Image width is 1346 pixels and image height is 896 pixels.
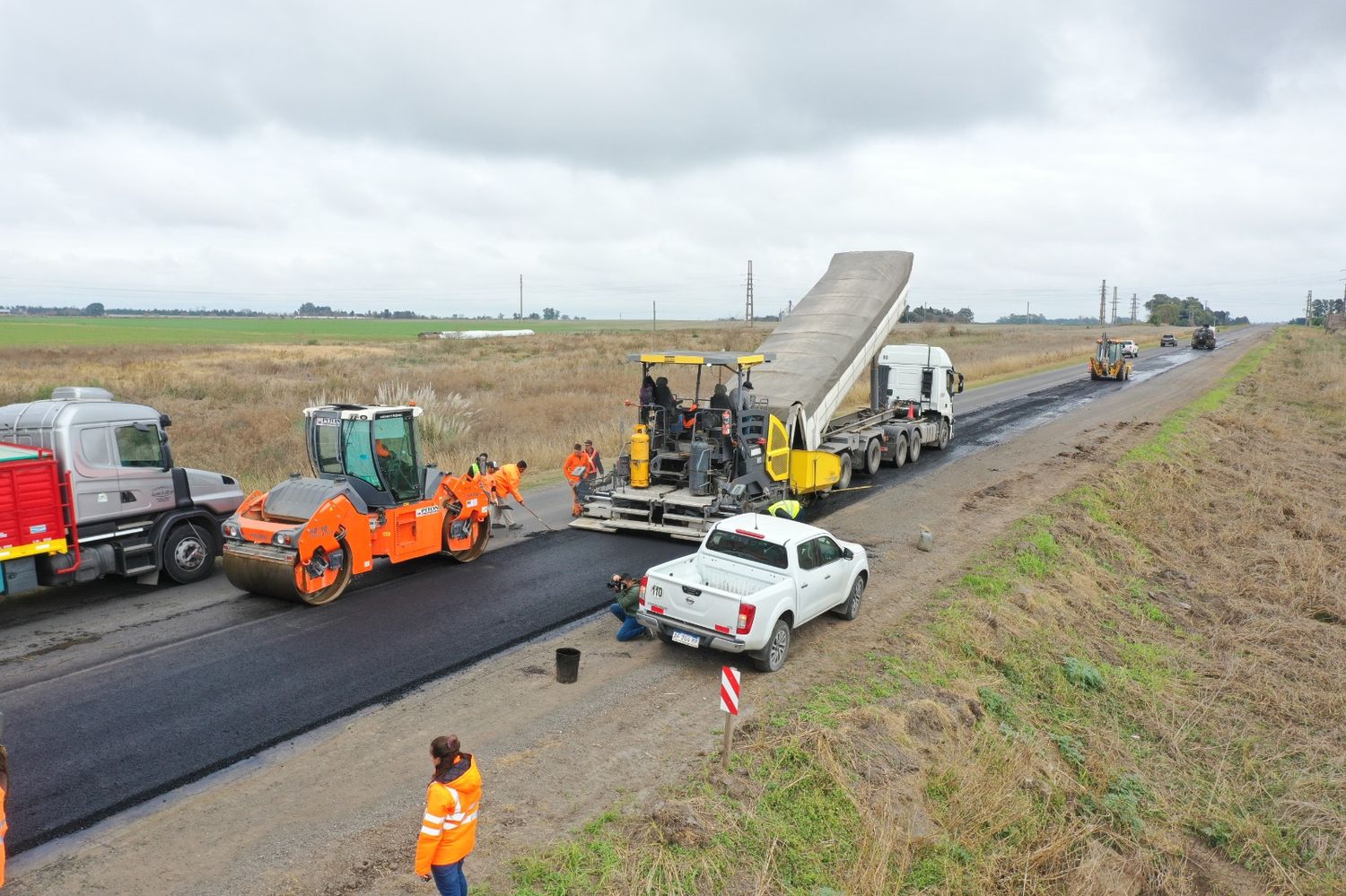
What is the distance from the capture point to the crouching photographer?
413 inches

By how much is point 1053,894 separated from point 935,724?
1.87 meters

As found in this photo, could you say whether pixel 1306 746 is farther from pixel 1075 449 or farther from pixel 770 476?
pixel 1075 449

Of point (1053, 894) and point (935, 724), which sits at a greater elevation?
point (935, 724)

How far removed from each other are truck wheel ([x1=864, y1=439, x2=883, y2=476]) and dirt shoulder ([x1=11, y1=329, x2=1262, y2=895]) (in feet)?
29.1

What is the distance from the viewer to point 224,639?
10.5 meters

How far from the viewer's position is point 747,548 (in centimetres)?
1047

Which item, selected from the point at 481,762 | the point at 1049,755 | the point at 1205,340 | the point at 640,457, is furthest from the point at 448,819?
the point at 1205,340

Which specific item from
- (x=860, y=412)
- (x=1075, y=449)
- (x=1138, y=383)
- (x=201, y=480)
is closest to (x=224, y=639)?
(x=201, y=480)

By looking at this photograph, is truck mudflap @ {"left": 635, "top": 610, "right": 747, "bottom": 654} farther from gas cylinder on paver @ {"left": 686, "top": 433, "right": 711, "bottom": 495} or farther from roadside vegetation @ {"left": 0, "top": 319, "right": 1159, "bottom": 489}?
roadside vegetation @ {"left": 0, "top": 319, "right": 1159, "bottom": 489}

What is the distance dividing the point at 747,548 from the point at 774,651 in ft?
4.40

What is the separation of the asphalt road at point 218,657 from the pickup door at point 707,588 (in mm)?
1937

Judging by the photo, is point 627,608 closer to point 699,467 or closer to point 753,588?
point 753,588

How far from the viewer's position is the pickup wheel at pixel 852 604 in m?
Answer: 11.3

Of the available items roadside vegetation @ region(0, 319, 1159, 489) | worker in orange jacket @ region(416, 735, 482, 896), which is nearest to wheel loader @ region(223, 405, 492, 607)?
worker in orange jacket @ region(416, 735, 482, 896)
